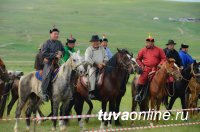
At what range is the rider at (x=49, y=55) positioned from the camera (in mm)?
13703

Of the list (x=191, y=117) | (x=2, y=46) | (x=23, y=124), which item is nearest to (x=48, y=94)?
(x=23, y=124)

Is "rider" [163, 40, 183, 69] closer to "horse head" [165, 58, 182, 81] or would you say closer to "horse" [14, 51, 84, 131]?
"horse head" [165, 58, 182, 81]

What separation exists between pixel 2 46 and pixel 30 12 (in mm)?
38052

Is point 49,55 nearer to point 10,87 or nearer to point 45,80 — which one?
point 45,80

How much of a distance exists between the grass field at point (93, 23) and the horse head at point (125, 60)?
5493 cm

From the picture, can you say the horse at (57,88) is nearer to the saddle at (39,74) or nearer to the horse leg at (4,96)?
the saddle at (39,74)

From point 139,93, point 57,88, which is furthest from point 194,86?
point 57,88

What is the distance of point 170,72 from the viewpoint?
15.0 meters

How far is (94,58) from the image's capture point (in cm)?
1570

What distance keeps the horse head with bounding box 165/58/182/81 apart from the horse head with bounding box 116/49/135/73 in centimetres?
125

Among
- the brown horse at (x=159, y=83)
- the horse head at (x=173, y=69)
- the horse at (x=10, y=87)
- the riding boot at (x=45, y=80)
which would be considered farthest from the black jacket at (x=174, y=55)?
the horse at (x=10, y=87)

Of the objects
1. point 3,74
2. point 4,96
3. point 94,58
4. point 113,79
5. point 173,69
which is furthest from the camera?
point 4,96

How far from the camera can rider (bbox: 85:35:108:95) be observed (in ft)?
50.3

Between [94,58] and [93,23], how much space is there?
96.2m
